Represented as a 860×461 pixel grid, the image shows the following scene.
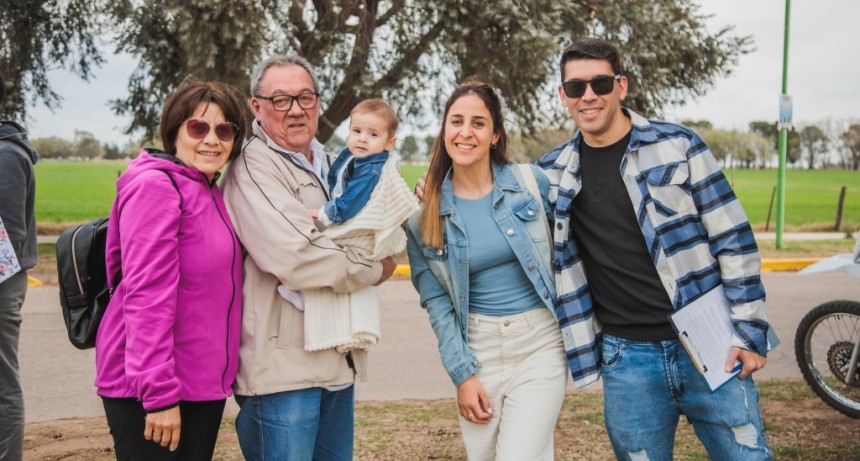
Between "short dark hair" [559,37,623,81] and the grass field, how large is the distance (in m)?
11.5

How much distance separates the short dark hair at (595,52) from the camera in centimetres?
301

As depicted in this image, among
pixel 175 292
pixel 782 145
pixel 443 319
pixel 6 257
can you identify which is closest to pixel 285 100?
pixel 175 292

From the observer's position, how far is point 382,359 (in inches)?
285

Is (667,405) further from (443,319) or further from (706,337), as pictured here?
(443,319)

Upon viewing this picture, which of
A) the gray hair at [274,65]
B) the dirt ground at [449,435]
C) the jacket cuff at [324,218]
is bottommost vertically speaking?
the dirt ground at [449,435]

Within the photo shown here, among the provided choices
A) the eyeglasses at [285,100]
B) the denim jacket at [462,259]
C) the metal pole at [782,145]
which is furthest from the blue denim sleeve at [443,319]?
the metal pole at [782,145]

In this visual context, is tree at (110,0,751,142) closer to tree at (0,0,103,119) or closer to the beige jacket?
tree at (0,0,103,119)

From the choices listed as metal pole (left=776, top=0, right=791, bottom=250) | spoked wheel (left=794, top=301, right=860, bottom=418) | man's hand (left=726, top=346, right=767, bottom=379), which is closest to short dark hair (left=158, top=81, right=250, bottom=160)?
man's hand (left=726, top=346, right=767, bottom=379)

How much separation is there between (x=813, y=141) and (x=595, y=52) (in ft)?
173

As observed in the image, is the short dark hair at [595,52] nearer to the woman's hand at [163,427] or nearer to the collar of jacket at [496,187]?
the collar of jacket at [496,187]

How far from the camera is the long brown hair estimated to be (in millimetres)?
3000

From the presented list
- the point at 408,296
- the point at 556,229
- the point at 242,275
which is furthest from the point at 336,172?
the point at 408,296

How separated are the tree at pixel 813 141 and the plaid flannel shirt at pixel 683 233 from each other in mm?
50974

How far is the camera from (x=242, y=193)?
2.70 m
